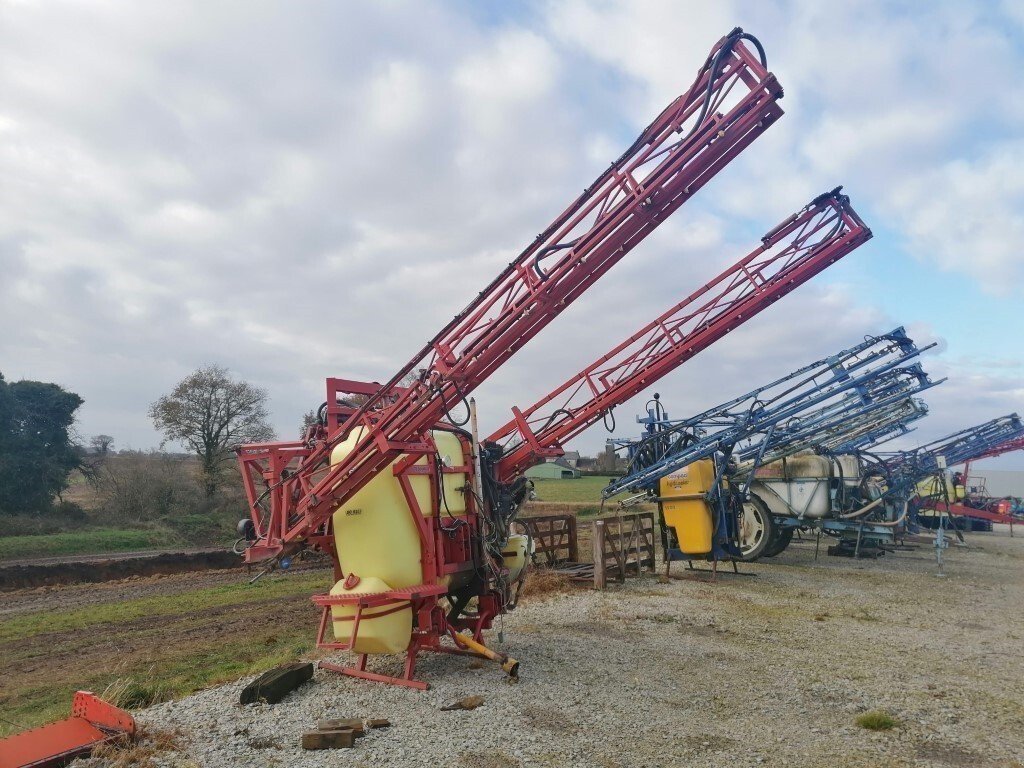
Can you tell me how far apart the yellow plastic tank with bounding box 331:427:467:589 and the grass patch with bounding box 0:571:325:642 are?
8.56m

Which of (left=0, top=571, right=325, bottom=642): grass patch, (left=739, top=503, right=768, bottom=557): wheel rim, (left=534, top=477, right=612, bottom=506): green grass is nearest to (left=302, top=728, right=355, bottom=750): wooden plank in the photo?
(left=0, top=571, right=325, bottom=642): grass patch

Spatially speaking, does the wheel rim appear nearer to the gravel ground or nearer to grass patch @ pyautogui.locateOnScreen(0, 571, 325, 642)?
the gravel ground

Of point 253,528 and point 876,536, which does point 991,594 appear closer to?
point 876,536

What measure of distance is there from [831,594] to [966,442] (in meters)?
18.1

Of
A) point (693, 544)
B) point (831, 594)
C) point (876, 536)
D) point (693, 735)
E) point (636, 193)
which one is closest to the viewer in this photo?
point (693, 735)

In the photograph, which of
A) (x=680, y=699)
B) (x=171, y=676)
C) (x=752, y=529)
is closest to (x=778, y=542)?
(x=752, y=529)

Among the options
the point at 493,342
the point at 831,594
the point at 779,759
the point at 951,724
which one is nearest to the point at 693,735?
the point at 779,759

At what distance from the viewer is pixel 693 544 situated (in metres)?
14.7

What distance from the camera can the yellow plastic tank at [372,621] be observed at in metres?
6.54

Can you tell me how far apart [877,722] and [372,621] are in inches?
181

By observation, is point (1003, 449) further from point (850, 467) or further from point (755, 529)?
point (755, 529)

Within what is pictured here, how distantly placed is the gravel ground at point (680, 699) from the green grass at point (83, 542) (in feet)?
67.7

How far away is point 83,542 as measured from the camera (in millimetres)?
25375

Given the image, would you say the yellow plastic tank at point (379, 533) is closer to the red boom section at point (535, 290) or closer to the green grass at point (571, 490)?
the red boom section at point (535, 290)
